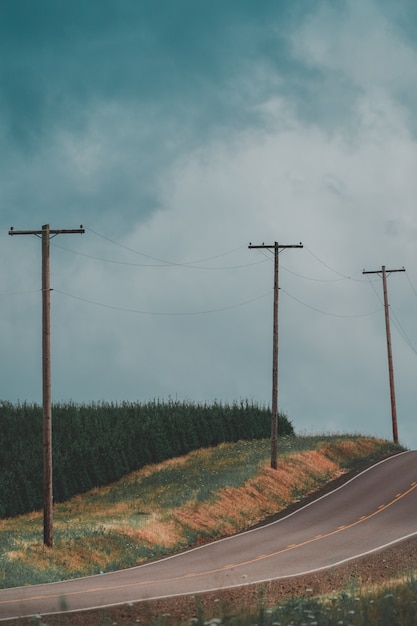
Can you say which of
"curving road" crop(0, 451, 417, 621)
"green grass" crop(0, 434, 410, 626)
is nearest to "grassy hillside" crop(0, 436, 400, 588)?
"green grass" crop(0, 434, 410, 626)

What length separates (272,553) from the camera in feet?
98.3

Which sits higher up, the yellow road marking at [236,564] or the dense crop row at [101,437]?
the dense crop row at [101,437]

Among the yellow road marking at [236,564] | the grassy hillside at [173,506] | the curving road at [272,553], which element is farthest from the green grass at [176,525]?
the yellow road marking at [236,564]

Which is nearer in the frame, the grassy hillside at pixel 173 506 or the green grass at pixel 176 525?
the green grass at pixel 176 525

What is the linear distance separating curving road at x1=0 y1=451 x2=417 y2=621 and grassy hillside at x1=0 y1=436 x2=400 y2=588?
Answer: 1.56 metres

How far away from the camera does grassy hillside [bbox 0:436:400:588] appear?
29.6 meters

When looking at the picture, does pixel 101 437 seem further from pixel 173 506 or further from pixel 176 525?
pixel 176 525

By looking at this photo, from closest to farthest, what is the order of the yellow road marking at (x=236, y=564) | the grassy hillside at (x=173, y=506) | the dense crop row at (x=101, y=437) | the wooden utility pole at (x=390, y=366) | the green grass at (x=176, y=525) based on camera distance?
Result: the green grass at (x=176, y=525) < the yellow road marking at (x=236, y=564) < the grassy hillside at (x=173, y=506) < the dense crop row at (x=101, y=437) < the wooden utility pole at (x=390, y=366)

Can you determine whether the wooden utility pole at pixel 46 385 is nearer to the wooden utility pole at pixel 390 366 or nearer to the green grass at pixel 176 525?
the green grass at pixel 176 525

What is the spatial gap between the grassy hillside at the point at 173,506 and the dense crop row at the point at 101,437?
120cm

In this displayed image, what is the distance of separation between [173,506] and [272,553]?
33.4ft

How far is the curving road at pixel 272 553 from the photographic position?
2161 centimetres

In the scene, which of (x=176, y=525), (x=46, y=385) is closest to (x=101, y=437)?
(x=176, y=525)

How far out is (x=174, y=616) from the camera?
727 inches
